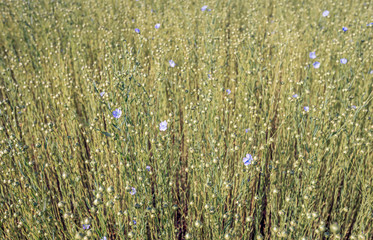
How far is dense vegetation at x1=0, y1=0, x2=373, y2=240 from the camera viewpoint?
4.71ft

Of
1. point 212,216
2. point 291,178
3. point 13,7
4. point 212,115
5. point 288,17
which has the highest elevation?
point 13,7

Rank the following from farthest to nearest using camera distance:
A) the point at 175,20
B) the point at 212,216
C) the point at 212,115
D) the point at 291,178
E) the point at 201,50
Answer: the point at 175,20 → the point at 201,50 → the point at 212,115 → the point at 291,178 → the point at 212,216

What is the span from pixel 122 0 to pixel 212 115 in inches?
177

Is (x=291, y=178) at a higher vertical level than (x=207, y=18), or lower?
lower

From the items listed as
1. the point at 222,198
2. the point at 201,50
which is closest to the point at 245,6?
the point at 201,50

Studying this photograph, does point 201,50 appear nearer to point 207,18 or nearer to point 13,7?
point 207,18

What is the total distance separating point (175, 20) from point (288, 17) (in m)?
1.88

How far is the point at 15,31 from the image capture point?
13.4 feet

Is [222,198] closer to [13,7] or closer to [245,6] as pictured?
[245,6]

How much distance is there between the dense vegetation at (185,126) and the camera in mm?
1435

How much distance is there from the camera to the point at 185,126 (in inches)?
83.9

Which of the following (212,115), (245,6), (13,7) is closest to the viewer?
(212,115)

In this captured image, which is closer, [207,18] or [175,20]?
[207,18]

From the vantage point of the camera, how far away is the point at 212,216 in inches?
51.9
